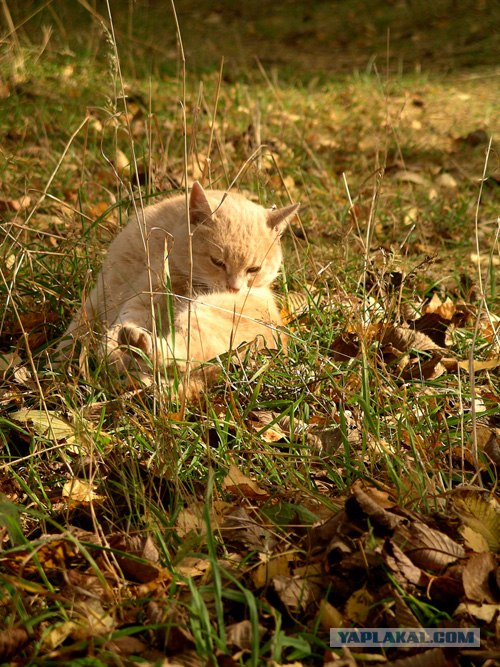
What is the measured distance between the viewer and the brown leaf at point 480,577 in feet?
5.56

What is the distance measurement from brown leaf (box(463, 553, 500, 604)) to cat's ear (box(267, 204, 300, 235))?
1.68m

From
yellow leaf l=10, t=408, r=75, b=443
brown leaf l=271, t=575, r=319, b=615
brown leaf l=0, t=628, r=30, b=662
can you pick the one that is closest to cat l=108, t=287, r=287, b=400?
yellow leaf l=10, t=408, r=75, b=443

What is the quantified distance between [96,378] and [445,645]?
1257 mm

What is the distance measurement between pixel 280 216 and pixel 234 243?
23 cm

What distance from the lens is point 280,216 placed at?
3105 millimetres

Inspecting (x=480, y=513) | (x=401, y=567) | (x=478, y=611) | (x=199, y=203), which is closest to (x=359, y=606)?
(x=401, y=567)

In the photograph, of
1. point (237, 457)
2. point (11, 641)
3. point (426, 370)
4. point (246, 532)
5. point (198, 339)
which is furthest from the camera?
point (426, 370)

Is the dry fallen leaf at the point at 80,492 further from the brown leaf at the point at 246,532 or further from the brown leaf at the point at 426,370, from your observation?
the brown leaf at the point at 426,370

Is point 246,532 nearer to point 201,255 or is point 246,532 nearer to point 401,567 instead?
point 401,567

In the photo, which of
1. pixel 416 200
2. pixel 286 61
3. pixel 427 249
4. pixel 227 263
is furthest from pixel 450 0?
pixel 227 263

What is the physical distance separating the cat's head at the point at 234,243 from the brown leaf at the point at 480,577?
5.10 ft

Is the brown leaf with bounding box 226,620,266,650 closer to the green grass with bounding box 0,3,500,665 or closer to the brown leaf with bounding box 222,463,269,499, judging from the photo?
the green grass with bounding box 0,3,500,665

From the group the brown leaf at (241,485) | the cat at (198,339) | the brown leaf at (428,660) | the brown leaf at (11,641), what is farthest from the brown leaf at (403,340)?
the brown leaf at (11,641)

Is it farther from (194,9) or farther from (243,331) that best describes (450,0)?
(243,331)
